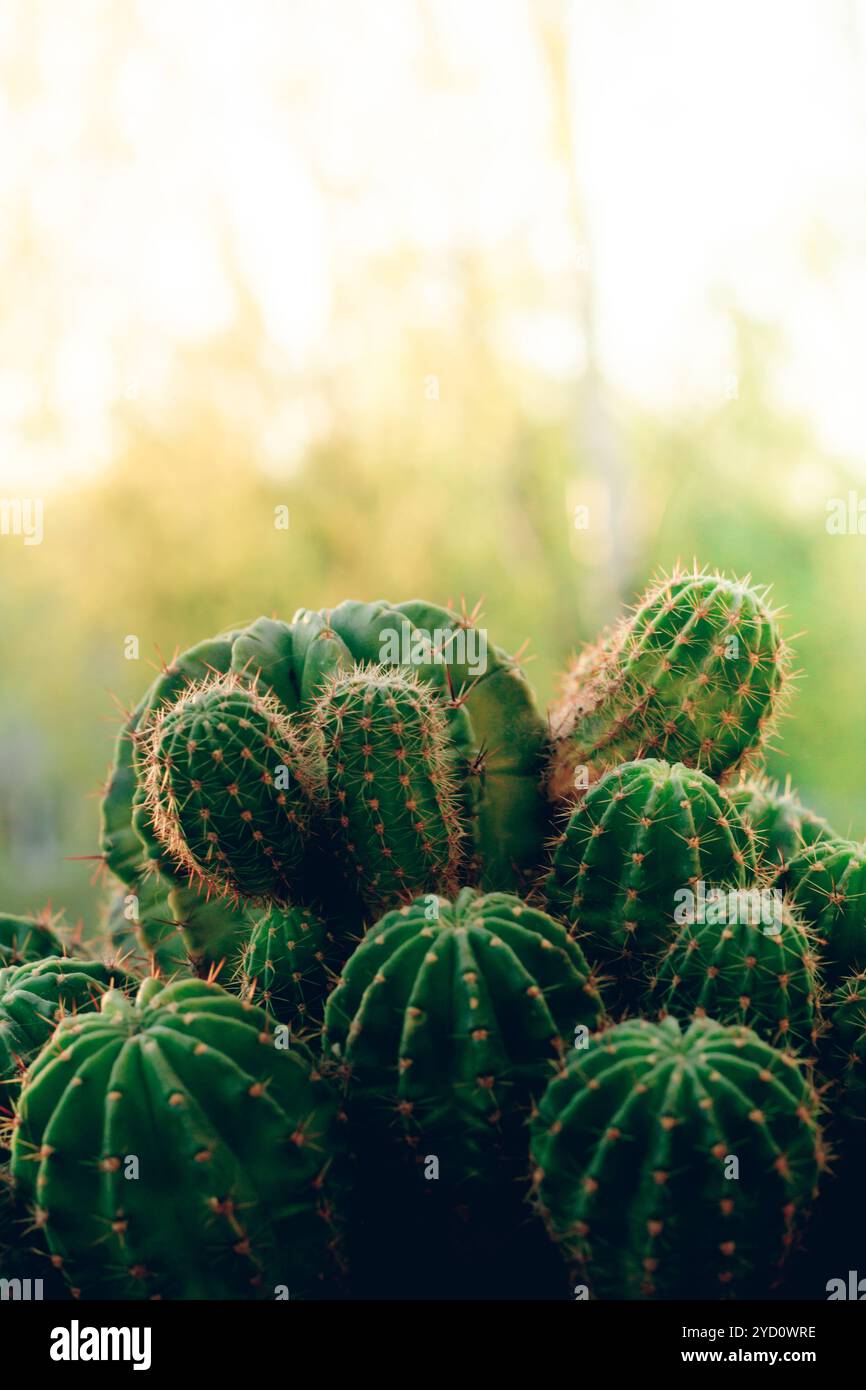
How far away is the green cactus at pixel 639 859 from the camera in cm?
143

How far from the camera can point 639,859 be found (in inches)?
56.0

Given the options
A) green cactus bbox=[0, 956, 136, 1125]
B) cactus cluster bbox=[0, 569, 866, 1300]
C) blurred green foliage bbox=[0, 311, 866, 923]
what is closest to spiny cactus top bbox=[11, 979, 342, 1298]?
cactus cluster bbox=[0, 569, 866, 1300]

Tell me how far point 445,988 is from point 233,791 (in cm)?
35

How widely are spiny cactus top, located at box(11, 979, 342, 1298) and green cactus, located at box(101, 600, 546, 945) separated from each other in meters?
0.35

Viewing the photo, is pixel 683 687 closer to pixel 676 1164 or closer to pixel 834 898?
pixel 834 898

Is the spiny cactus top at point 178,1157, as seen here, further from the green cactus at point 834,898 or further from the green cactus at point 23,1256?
the green cactus at point 834,898

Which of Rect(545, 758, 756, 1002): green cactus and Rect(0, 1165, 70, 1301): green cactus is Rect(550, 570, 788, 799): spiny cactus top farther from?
Rect(0, 1165, 70, 1301): green cactus

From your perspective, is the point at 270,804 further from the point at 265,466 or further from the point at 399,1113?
the point at 265,466

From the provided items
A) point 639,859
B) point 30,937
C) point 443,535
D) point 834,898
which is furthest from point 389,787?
point 443,535

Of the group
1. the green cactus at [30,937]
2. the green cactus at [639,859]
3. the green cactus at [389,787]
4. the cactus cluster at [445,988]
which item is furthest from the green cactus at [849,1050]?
the green cactus at [30,937]

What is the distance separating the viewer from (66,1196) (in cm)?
118

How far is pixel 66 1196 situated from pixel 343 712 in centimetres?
60
